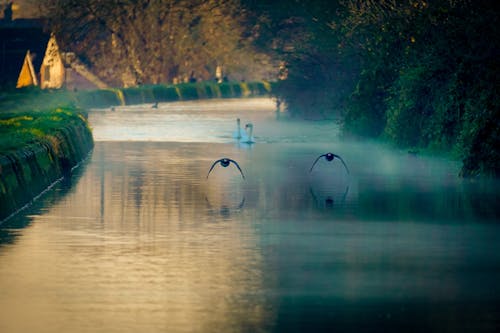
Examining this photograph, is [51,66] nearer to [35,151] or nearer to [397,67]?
[397,67]

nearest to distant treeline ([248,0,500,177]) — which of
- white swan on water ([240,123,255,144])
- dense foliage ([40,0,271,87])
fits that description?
white swan on water ([240,123,255,144])

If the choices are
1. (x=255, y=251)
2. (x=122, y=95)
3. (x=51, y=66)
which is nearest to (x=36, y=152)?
(x=255, y=251)

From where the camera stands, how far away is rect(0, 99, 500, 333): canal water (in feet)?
45.4

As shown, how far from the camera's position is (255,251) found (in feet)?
62.5

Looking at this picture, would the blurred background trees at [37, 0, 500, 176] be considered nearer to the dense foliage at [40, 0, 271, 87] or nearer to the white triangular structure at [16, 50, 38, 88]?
the white triangular structure at [16, 50, 38, 88]

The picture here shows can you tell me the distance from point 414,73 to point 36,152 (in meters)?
15.4

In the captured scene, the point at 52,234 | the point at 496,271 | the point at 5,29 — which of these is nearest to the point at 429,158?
the point at 52,234

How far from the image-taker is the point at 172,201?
2664 cm

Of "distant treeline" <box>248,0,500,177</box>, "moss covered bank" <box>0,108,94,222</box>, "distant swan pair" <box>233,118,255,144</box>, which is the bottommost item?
"distant swan pair" <box>233,118,255,144</box>

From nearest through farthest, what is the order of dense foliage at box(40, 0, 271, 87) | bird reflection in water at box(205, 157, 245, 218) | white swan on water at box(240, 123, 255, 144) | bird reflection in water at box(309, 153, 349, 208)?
bird reflection in water at box(205, 157, 245, 218) < bird reflection in water at box(309, 153, 349, 208) < white swan on water at box(240, 123, 255, 144) < dense foliage at box(40, 0, 271, 87)

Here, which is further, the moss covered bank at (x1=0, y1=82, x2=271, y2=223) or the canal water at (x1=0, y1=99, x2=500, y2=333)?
the moss covered bank at (x1=0, y1=82, x2=271, y2=223)

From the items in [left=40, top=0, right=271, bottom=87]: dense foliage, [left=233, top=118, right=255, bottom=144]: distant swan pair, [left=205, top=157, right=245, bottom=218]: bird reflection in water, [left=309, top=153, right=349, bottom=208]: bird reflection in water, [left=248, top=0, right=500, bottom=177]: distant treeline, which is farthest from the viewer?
[left=40, top=0, right=271, bottom=87]: dense foliage

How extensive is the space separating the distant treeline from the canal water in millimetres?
1498

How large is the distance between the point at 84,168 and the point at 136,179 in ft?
13.3
